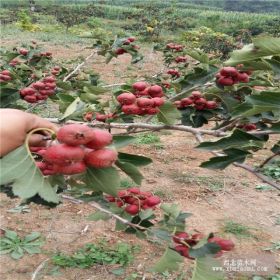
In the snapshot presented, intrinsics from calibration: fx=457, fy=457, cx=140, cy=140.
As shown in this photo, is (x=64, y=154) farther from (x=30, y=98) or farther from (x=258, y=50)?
(x=30, y=98)

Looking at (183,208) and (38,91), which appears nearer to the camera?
(38,91)

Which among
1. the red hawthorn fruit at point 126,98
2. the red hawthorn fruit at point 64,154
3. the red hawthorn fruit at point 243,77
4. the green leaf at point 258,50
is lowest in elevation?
the red hawthorn fruit at point 126,98

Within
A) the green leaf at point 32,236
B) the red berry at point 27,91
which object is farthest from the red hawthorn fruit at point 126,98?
the green leaf at point 32,236

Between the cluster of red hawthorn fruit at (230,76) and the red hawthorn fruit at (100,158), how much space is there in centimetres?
79

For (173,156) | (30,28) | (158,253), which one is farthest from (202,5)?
(158,253)

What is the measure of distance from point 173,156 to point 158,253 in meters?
2.08

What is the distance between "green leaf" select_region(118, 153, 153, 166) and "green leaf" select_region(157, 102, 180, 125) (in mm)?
380

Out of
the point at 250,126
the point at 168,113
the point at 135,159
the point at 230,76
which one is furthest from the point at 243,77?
the point at 135,159

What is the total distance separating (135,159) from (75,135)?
0.92 feet

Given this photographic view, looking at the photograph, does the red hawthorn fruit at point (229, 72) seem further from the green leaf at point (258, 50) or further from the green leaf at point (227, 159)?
the green leaf at point (227, 159)

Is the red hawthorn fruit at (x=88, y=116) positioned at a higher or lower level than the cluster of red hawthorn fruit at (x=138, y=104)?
lower

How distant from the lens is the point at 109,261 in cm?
283

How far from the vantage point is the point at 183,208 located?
3.69m

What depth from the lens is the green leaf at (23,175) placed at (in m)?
0.83
